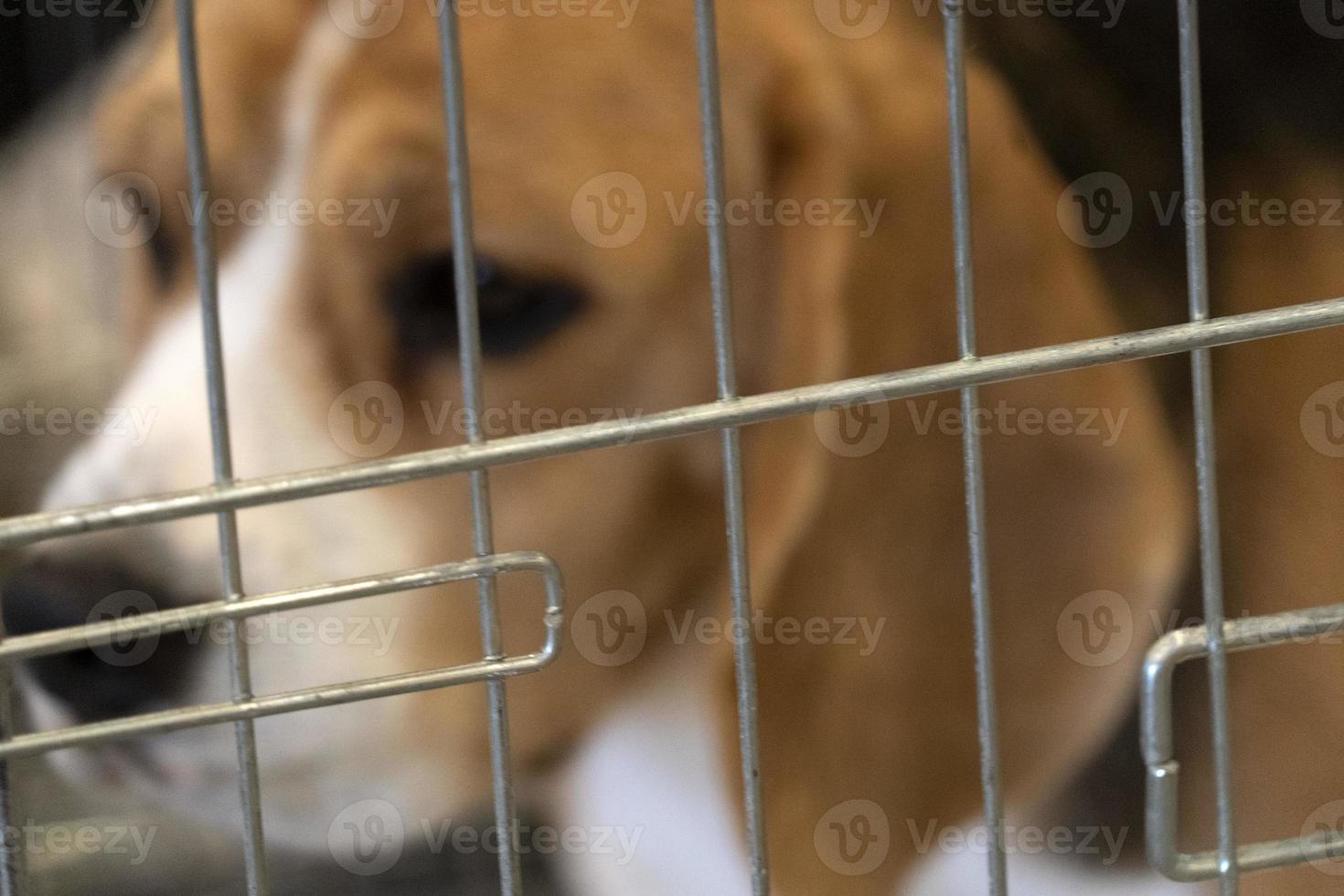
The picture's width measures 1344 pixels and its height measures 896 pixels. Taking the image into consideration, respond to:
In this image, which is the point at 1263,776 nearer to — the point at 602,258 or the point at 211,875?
the point at 602,258

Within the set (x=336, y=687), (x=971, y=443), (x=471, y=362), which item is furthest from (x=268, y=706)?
(x=971, y=443)

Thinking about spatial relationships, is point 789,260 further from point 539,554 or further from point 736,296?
point 539,554

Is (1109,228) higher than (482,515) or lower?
higher

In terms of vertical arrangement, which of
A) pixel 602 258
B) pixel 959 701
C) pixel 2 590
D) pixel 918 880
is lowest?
pixel 918 880

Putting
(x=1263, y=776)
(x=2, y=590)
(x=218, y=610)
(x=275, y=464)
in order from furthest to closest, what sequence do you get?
(x=1263, y=776), (x=275, y=464), (x=2, y=590), (x=218, y=610)

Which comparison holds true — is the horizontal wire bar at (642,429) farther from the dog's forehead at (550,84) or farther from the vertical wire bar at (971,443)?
the dog's forehead at (550,84)

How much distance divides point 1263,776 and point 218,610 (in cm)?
64

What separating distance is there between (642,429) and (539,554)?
0.05m

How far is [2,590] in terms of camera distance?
556 mm

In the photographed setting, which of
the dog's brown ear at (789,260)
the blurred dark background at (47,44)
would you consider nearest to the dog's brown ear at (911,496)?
the dog's brown ear at (789,260)

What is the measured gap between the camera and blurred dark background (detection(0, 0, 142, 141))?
0.69 meters

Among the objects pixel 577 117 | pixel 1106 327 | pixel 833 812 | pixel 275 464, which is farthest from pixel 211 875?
pixel 1106 327

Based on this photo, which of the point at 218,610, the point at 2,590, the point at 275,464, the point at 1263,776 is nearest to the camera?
the point at 218,610

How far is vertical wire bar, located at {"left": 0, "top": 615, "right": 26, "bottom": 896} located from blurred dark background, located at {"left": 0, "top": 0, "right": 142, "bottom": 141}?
38 centimetres
